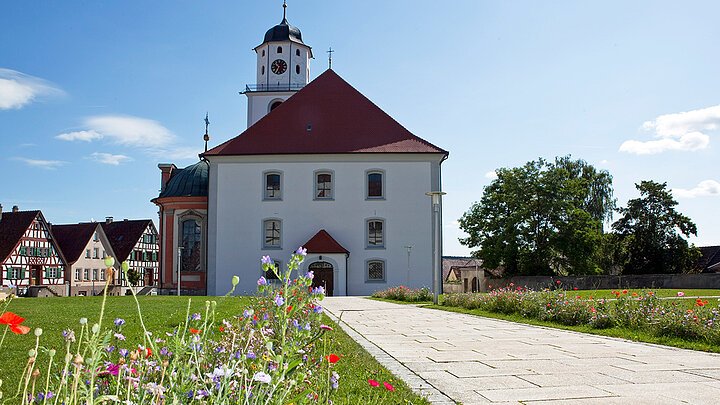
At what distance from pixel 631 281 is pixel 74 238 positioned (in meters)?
48.4

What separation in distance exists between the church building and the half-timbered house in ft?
105

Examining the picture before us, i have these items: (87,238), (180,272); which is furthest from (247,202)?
(87,238)

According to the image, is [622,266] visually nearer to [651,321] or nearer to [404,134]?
[404,134]

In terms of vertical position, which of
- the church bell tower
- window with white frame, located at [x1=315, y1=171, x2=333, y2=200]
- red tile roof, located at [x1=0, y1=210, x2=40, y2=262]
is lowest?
red tile roof, located at [x1=0, y1=210, x2=40, y2=262]

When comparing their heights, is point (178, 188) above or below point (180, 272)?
above

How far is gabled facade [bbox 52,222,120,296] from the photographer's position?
58.6 metres

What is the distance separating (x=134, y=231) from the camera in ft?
223

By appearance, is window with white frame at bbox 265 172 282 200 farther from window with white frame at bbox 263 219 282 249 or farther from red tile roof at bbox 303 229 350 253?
red tile roof at bbox 303 229 350 253

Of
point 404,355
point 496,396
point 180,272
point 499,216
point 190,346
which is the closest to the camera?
point 190,346

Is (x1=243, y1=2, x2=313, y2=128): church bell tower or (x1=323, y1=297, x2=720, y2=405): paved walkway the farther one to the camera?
(x1=243, y1=2, x2=313, y2=128): church bell tower

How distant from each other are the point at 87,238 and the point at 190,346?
6227 cm

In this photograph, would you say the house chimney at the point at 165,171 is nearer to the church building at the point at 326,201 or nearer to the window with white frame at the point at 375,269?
the church building at the point at 326,201

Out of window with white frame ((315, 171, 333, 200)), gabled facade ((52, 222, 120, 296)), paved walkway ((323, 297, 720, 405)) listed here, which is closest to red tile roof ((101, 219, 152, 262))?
gabled facade ((52, 222, 120, 296))

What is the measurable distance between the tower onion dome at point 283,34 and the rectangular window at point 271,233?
15.0 metres
